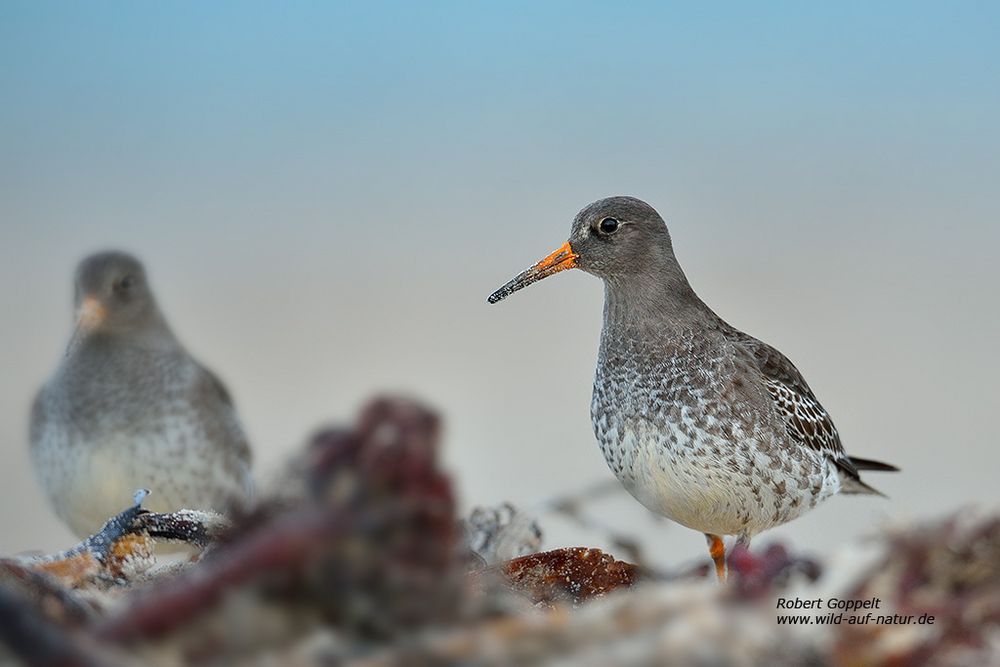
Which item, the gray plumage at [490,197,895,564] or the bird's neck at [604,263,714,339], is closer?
the gray plumage at [490,197,895,564]

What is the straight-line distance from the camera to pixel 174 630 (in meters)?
0.95

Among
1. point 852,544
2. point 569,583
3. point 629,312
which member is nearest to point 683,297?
point 629,312

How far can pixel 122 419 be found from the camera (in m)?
5.54

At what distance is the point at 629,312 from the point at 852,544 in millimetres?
3192

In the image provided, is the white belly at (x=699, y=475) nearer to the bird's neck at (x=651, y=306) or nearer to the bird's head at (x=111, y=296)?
the bird's neck at (x=651, y=306)

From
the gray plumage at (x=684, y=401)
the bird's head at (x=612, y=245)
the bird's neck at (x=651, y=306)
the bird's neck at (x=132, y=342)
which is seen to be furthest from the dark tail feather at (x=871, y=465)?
the bird's neck at (x=132, y=342)

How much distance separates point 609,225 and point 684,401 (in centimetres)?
77

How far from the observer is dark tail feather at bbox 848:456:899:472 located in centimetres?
503

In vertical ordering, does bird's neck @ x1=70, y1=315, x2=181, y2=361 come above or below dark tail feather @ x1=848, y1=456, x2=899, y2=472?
above

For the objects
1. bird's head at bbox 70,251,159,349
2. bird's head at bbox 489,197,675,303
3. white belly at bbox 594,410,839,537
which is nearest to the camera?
white belly at bbox 594,410,839,537

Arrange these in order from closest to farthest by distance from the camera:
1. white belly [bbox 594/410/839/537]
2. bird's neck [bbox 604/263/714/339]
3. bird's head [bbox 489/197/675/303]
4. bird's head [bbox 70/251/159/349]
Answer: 1. white belly [bbox 594/410/839/537]
2. bird's neck [bbox 604/263/714/339]
3. bird's head [bbox 489/197/675/303]
4. bird's head [bbox 70/251/159/349]

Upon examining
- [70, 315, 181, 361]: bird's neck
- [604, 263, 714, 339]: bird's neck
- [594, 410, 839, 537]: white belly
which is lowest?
[594, 410, 839, 537]: white belly

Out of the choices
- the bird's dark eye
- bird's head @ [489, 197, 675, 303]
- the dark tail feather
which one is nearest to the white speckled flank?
bird's head @ [489, 197, 675, 303]

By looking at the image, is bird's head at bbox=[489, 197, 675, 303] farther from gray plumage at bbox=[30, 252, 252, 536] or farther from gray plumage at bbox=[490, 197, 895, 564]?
gray plumage at bbox=[30, 252, 252, 536]
